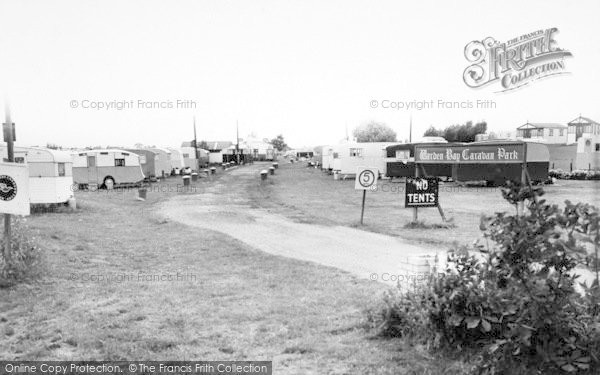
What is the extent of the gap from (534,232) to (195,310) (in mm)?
4072

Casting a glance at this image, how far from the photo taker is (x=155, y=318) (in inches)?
234

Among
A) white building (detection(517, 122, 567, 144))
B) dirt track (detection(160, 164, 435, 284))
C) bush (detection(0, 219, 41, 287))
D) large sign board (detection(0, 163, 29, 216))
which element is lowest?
dirt track (detection(160, 164, 435, 284))

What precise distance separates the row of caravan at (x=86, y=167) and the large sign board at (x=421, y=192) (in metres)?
12.0

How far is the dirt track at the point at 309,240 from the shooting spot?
29.3 ft

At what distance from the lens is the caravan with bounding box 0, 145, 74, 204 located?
17953mm

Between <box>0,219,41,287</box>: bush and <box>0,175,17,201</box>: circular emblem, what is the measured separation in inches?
24.9

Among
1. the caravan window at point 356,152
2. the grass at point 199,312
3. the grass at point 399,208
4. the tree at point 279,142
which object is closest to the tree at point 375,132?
the tree at point 279,142

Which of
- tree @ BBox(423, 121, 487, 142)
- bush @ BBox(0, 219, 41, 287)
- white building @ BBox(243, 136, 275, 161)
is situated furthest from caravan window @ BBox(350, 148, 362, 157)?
white building @ BBox(243, 136, 275, 161)

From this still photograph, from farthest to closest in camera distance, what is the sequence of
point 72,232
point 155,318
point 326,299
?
point 72,232 < point 326,299 < point 155,318

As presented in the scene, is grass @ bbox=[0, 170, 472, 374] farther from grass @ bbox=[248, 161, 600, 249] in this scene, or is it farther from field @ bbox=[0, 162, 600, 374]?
grass @ bbox=[248, 161, 600, 249]

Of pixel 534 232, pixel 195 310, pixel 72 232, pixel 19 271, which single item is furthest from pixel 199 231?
pixel 534 232

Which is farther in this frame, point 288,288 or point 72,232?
point 72,232

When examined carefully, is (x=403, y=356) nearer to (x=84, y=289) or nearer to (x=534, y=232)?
(x=534, y=232)

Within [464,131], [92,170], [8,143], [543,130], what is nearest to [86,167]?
[92,170]
